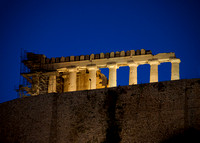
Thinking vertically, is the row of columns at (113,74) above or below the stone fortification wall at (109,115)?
above

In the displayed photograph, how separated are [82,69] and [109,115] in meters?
18.2

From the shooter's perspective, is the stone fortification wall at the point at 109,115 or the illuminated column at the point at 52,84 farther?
the illuminated column at the point at 52,84

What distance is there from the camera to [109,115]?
29.7 m

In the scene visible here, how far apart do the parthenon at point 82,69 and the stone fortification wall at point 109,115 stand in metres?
12.2

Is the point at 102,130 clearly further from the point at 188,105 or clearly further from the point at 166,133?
the point at 188,105

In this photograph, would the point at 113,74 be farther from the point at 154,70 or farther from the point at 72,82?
the point at 72,82

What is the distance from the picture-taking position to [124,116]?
1141 inches

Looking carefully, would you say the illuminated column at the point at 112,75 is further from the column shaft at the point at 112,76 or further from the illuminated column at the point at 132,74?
the illuminated column at the point at 132,74

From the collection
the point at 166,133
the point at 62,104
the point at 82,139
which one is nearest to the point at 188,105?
the point at 166,133

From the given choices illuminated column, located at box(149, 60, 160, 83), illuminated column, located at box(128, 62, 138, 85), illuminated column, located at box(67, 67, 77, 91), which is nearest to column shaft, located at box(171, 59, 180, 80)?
illuminated column, located at box(149, 60, 160, 83)

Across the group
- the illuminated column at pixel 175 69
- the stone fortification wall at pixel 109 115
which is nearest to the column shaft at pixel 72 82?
the stone fortification wall at pixel 109 115

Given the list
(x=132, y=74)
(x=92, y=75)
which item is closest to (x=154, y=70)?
(x=132, y=74)

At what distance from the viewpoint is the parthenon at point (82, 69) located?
144 ft

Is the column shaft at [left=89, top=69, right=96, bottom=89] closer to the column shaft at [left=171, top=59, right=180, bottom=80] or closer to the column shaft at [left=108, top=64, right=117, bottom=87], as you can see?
the column shaft at [left=108, top=64, right=117, bottom=87]
